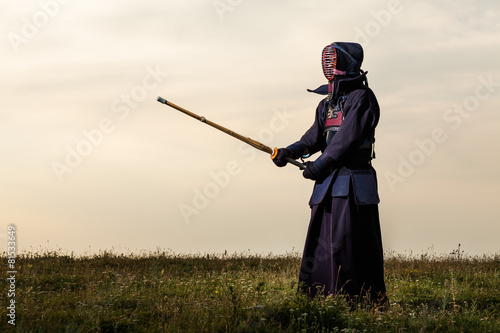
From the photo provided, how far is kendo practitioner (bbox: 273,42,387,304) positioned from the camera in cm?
765

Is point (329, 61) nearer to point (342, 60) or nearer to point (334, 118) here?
point (342, 60)

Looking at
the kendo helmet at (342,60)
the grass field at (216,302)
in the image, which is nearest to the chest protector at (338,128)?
the kendo helmet at (342,60)

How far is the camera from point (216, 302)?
6973 mm

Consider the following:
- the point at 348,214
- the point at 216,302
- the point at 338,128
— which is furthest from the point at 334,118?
the point at 216,302

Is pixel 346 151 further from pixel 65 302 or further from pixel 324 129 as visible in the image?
pixel 65 302

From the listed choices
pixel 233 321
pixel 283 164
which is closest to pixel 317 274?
pixel 283 164

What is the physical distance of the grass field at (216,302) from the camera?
6266 mm

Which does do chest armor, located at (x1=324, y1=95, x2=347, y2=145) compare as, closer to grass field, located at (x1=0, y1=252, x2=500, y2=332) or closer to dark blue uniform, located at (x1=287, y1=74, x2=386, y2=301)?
dark blue uniform, located at (x1=287, y1=74, x2=386, y2=301)

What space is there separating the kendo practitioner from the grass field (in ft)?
1.36

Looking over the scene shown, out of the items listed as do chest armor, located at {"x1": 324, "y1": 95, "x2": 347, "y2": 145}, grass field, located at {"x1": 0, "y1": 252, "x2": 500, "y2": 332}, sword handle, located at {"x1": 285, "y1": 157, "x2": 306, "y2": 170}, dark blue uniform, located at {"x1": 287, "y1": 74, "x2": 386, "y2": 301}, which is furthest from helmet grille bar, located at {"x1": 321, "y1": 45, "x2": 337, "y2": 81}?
grass field, located at {"x1": 0, "y1": 252, "x2": 500, "y2": 332}

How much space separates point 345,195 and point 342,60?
187cm

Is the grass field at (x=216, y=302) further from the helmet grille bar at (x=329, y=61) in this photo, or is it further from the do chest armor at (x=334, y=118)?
the helmet grille bar at (x=329, y=61)

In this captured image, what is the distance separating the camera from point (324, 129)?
8.22m

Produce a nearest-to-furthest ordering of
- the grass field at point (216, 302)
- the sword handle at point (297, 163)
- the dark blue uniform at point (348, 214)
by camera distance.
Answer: the grass field at point (216, 302), the dark blue uniform at point (348, 214), the sword handle at point (297, 163)
